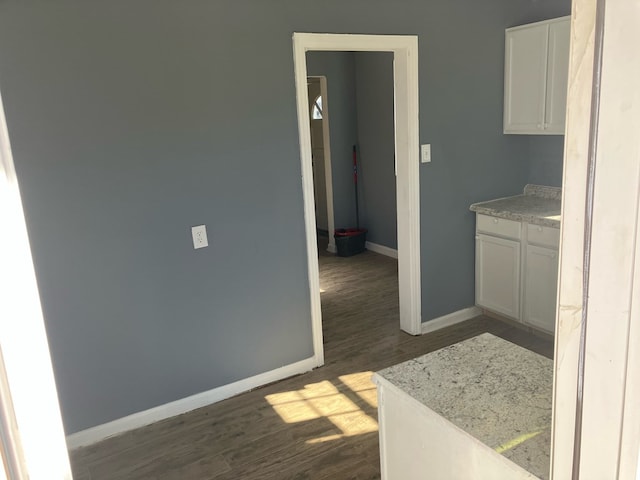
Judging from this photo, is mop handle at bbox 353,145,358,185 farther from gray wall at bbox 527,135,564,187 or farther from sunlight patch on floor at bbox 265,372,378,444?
sunlight patch on floor at bbox 265,372,378,444

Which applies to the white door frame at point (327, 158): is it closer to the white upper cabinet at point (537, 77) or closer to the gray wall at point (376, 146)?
the gray wall at point (376, 146)

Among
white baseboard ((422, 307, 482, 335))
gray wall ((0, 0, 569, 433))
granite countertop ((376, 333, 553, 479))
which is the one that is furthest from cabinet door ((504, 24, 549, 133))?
granite countertop ((376, 333, 553, 479))

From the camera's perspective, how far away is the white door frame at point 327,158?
579 cm

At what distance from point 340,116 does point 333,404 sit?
12.3 ft

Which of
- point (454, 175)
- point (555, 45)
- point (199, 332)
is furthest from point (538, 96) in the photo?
point (199, 332)

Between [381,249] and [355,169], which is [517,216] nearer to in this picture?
[381,249]

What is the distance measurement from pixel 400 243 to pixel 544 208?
1.02 m

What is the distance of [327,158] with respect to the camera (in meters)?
5.94

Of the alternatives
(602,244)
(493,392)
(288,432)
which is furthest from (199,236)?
(602,244)

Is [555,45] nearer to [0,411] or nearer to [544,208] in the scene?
[544,208]

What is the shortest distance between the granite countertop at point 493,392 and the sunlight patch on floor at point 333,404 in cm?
136

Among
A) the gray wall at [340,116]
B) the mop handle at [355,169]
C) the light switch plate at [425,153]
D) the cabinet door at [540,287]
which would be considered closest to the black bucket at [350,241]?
the gray wall at [340,116]

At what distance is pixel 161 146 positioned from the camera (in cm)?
269

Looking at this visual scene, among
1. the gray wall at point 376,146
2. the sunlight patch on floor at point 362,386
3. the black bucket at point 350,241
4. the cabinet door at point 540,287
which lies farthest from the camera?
the black bucket at point 350,241
